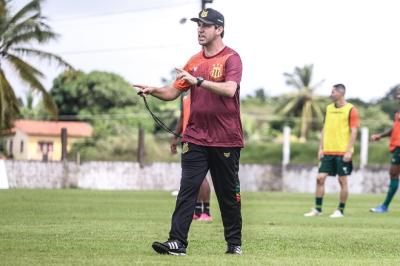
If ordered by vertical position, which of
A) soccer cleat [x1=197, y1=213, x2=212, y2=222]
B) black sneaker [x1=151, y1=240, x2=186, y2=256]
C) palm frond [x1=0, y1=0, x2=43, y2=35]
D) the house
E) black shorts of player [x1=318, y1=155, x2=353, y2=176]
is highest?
palm frond [x1=0, y1=0, x2=43, y2=35]

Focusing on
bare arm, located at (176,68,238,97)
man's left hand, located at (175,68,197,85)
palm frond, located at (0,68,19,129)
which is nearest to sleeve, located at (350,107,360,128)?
bare arm, located at (176,68,238,97)

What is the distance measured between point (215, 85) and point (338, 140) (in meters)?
9.43

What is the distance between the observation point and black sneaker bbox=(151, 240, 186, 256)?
30.4 ft

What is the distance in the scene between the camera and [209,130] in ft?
31.1

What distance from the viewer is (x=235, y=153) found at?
9.60m

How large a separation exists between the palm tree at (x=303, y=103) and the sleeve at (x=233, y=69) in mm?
92639

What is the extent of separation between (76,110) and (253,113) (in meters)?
23.2

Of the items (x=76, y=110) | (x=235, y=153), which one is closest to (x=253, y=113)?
(x=76, y=110)

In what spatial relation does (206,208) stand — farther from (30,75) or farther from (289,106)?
(289,106)

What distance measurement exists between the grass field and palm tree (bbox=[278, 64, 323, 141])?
84733 mm

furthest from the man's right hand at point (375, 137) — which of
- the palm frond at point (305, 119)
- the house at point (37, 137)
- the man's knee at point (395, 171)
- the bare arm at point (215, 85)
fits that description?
the palm frond at point (305, 119)

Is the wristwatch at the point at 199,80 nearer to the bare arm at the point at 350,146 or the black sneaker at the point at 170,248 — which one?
the black sneaker at the point at 170,248

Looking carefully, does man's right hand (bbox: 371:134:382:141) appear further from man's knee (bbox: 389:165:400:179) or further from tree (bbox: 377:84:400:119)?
tree (bbox: 377:84:400:119)

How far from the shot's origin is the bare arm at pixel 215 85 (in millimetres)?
8930
